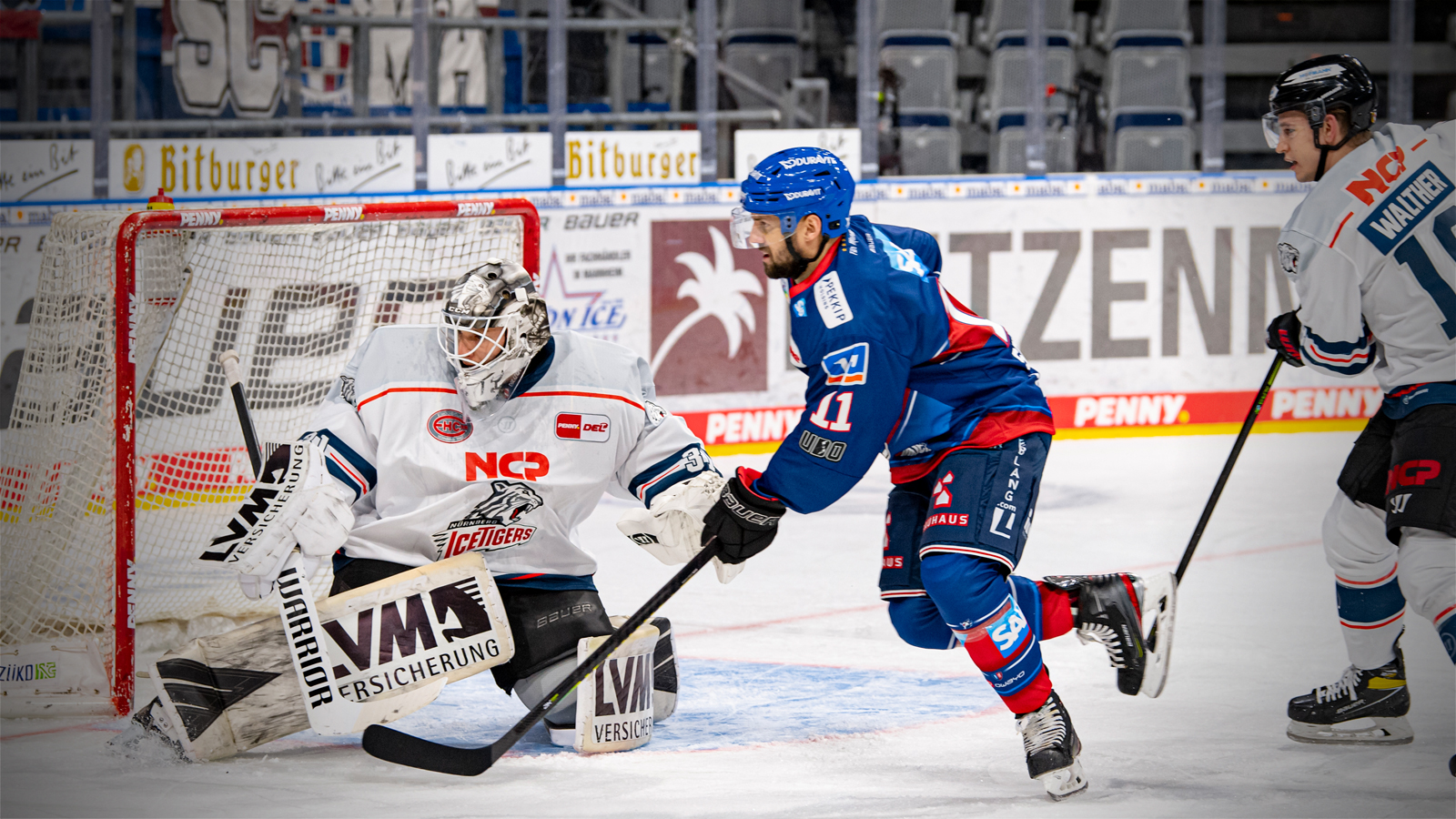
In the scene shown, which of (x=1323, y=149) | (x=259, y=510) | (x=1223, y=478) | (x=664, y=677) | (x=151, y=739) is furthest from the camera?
(x=1223, y=478)

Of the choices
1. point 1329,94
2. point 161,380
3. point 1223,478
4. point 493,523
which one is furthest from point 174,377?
point 1329,94

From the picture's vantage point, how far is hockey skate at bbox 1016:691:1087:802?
2.73 m

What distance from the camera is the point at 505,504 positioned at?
118 inches

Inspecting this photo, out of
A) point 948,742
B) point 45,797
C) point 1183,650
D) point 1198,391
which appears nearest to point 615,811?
point 948,742

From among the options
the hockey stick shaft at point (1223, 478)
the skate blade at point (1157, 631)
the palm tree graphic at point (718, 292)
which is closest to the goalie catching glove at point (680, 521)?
the skate blade at point (1157, 631)

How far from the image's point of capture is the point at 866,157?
23.5ft

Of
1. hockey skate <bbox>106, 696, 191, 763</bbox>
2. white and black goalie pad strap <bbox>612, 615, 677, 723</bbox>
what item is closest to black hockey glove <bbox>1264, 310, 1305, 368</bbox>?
white and black goalie pad strap <bbox>612, 615, 677, 723</bbox>

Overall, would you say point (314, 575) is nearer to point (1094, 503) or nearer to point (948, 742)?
point (948, 742)

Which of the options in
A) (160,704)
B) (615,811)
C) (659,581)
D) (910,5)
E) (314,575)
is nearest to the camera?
(615,811)

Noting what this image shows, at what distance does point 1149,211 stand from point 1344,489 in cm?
455

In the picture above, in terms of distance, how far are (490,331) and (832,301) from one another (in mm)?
678

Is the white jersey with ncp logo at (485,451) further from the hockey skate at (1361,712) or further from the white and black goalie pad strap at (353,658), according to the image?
the hockey skate at (1361,712)

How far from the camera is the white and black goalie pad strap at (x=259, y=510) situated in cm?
283

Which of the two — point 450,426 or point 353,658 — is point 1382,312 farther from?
point 353,658
